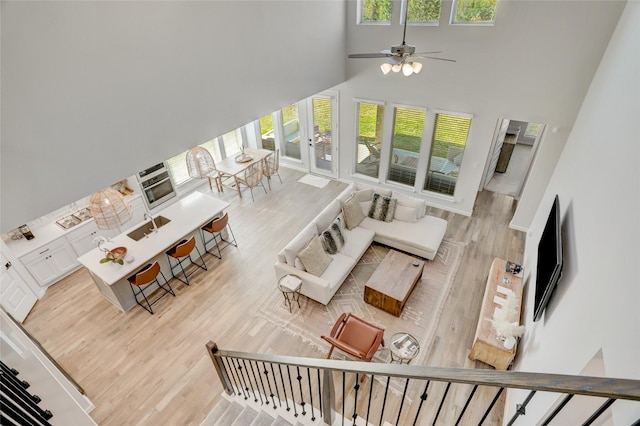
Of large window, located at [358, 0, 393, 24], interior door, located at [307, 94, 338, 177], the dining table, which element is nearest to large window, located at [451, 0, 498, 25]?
large window, located at [358, 0, 393, 24]

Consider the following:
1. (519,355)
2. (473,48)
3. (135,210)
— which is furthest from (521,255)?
(135,210)

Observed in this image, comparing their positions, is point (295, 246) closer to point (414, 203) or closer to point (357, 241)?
point (357, 241)

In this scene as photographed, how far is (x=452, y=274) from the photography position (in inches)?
222

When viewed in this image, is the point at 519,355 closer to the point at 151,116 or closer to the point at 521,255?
the point at 521,255

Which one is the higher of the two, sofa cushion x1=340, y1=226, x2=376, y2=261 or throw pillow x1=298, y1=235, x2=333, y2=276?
throw pillow x1=298, y1=235, x2=333, y2=276

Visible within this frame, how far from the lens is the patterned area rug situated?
4668mm

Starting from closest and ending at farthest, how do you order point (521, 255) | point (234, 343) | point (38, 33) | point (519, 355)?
point (38, 33)
point (519, 355)
point (234, 343)
point (521, 255)

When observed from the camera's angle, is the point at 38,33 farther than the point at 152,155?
No

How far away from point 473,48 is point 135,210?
7.37 m

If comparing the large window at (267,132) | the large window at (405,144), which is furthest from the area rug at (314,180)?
the large window at (405,144)

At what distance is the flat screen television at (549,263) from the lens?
2969 millimetres

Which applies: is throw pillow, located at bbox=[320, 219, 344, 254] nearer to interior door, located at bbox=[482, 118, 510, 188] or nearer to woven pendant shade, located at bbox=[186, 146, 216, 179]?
woven pendant shade, located at bbox=[186, 146, 216, 179]

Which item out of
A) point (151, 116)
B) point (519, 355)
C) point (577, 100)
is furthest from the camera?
point (577, 100)

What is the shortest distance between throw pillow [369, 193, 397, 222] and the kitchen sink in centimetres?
391
